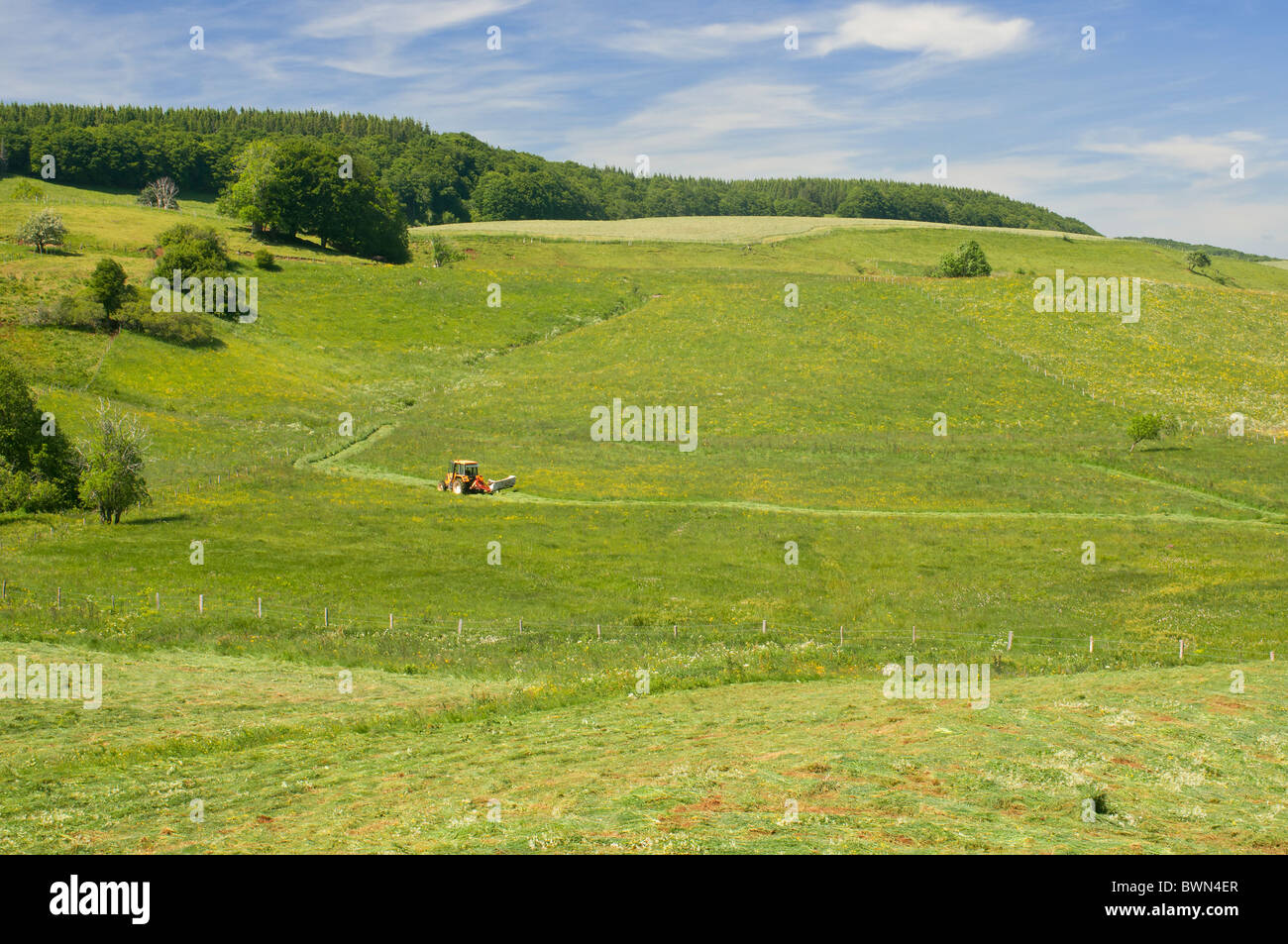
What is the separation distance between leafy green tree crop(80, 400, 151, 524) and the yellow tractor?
18.6 metres

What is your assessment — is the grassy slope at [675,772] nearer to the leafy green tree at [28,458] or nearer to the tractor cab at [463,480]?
the tractor cab at [463,480]

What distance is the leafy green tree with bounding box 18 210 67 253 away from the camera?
108062 millimetres

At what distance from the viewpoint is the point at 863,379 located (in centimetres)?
9819

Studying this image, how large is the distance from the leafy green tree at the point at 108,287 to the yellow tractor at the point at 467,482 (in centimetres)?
5155

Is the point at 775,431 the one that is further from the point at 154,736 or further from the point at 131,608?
the point at 154,736

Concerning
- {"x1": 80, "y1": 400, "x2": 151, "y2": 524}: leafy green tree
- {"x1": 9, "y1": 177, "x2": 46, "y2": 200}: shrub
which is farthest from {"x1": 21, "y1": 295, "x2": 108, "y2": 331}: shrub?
{"x1": 9, "y1": 177, "x2": 46, "y2": 200}: shrub

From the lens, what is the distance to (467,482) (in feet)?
200

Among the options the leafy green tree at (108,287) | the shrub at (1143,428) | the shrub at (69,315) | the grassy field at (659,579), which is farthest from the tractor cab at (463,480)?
the shrub at (1143,428)

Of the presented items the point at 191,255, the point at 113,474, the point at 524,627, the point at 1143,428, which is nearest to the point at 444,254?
the point at 191,255

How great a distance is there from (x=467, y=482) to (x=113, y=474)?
20.9 metres

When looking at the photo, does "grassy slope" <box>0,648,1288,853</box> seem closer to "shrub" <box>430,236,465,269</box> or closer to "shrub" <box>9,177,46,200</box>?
"shrub" <box>430,236,465,269</box>
